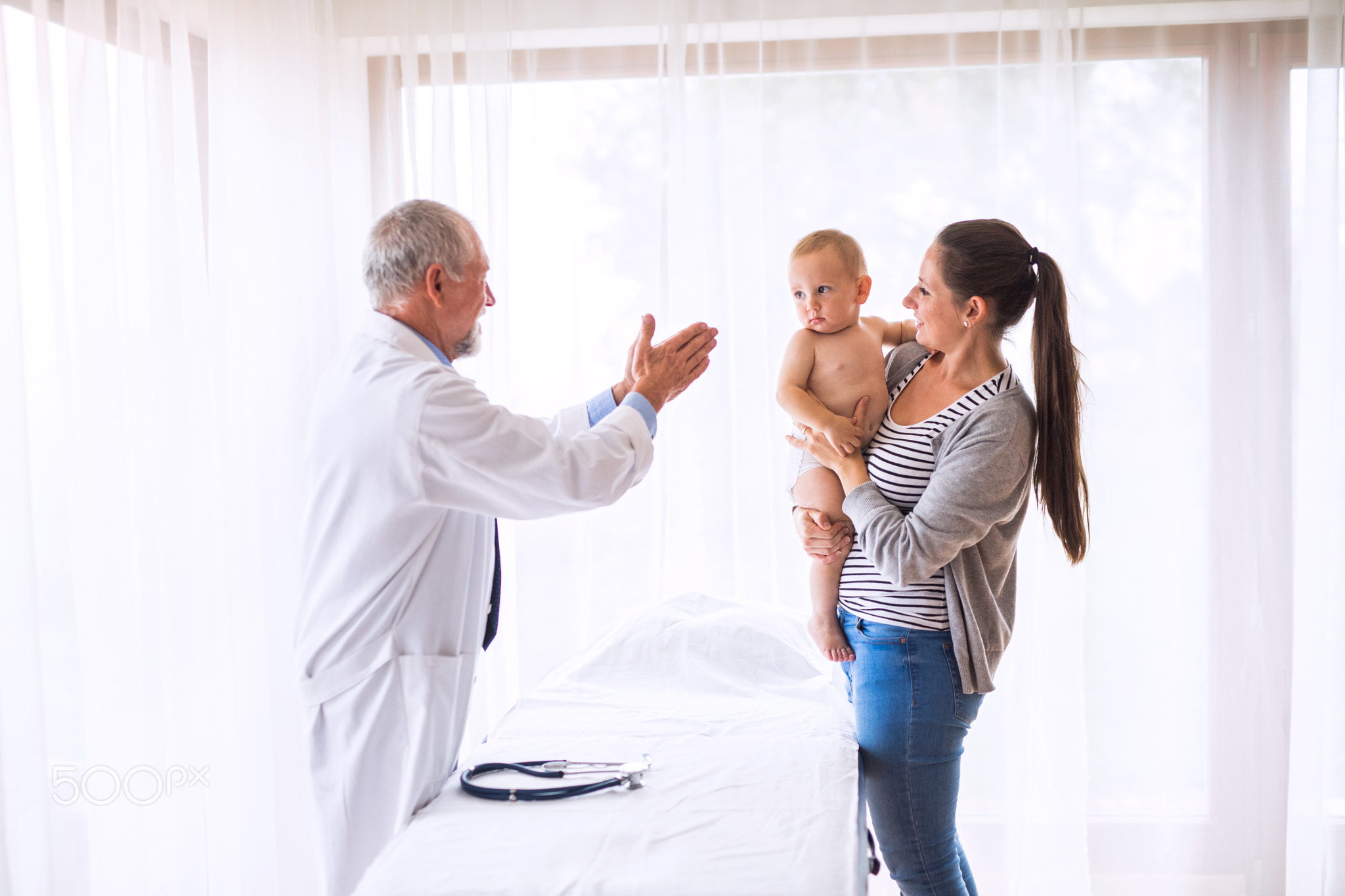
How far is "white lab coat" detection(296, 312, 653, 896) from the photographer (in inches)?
53.1

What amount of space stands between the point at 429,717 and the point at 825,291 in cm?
107

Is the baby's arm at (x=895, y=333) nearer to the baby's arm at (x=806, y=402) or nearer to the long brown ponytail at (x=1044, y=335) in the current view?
the baby's arm at (x=806, y=402)

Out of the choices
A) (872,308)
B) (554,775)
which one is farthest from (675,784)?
(872,308)

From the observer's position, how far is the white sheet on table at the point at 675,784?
106 cm

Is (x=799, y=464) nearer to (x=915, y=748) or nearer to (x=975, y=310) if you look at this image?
(x=975, y=310)

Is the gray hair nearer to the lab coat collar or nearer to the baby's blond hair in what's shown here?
the lab coat collar

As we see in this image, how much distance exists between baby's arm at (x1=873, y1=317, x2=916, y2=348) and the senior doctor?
0.59m

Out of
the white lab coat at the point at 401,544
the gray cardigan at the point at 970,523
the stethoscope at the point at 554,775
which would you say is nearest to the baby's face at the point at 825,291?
the gray cardigan at the point at 970,523

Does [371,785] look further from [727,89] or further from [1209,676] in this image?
[1209,676]

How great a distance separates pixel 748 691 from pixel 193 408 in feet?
4.62

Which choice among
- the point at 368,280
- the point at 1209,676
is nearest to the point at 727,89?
the point at 368,280

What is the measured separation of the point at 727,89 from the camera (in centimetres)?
234

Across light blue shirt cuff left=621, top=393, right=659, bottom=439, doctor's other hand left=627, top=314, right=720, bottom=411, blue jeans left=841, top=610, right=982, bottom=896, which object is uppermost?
doctor's other hand left=627, top=314, right=720, bottom=411

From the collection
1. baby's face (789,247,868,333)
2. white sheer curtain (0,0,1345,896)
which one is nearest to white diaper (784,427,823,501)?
baby's face (789,247,868,333)
